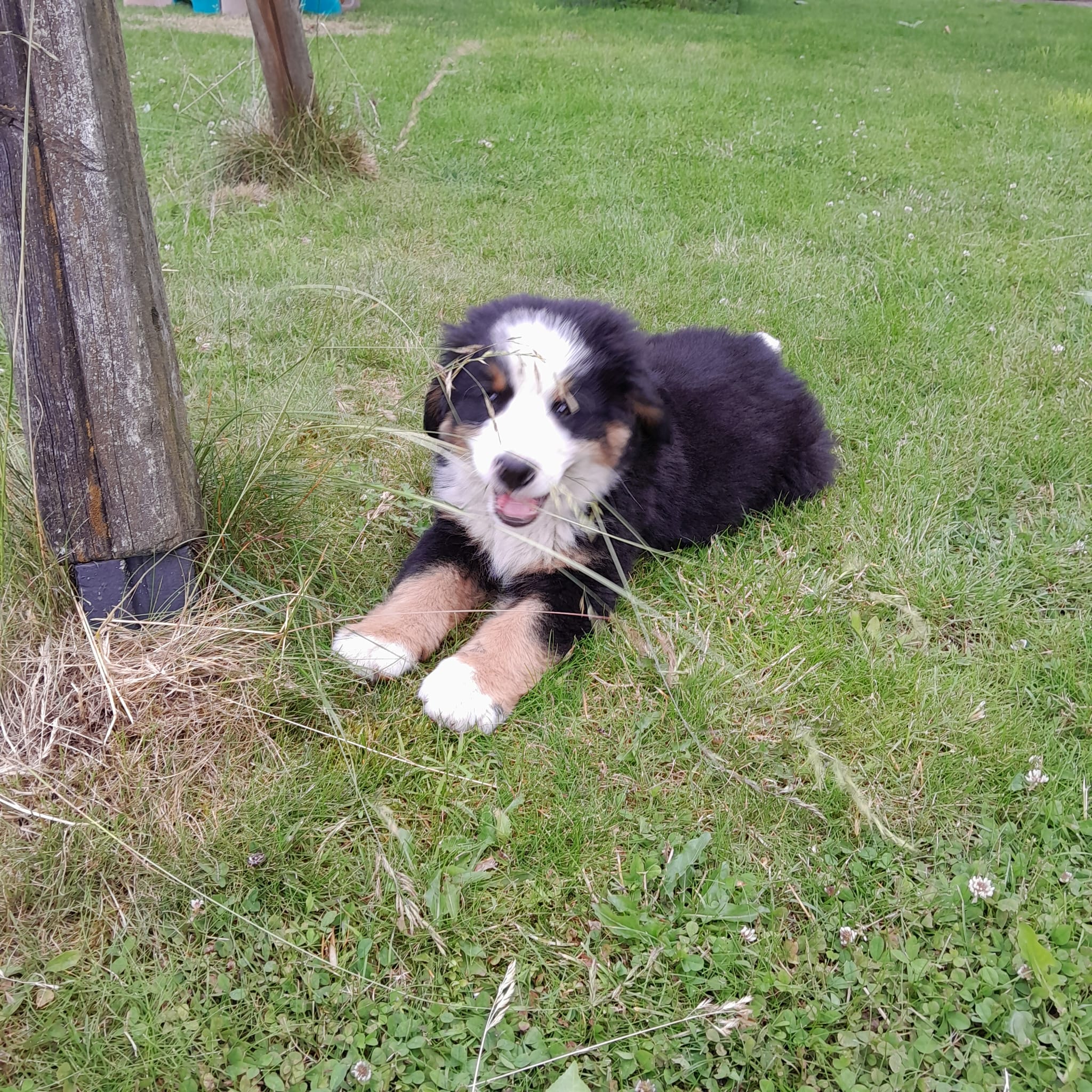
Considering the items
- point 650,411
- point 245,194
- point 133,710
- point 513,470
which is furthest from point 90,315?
point 245,194

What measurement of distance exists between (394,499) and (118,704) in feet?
3.79

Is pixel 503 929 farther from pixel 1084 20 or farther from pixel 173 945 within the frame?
pixel 1084 20

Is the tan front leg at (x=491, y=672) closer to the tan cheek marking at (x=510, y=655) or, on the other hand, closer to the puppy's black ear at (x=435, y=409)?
the tan cheek marking at (x=510, y=655)

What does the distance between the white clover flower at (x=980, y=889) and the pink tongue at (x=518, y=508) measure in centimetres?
129

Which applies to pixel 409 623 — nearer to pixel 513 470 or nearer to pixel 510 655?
pixel 510 655

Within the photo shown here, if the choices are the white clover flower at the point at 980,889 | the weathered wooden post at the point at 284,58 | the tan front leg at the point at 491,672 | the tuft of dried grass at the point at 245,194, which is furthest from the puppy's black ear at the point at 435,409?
the weathered wooden post at the point at 284,58

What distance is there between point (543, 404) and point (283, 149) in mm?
4100

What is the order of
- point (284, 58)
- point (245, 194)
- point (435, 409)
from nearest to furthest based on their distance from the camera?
point (435, 409) → point (284, 58) → point (245, 194)

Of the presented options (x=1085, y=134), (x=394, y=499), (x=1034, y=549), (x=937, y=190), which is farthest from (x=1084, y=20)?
(x=394, y=499)

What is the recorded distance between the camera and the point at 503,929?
5.57 ft

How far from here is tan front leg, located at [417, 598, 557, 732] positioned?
2080 millimetres

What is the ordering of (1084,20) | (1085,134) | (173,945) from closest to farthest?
1. (173,945)
2. (1085,134)
3. (1084,20)

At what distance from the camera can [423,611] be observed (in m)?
2.33

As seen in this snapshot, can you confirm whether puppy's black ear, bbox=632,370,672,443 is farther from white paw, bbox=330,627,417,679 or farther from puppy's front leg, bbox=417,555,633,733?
white paw, bbox=330,627,417,679
